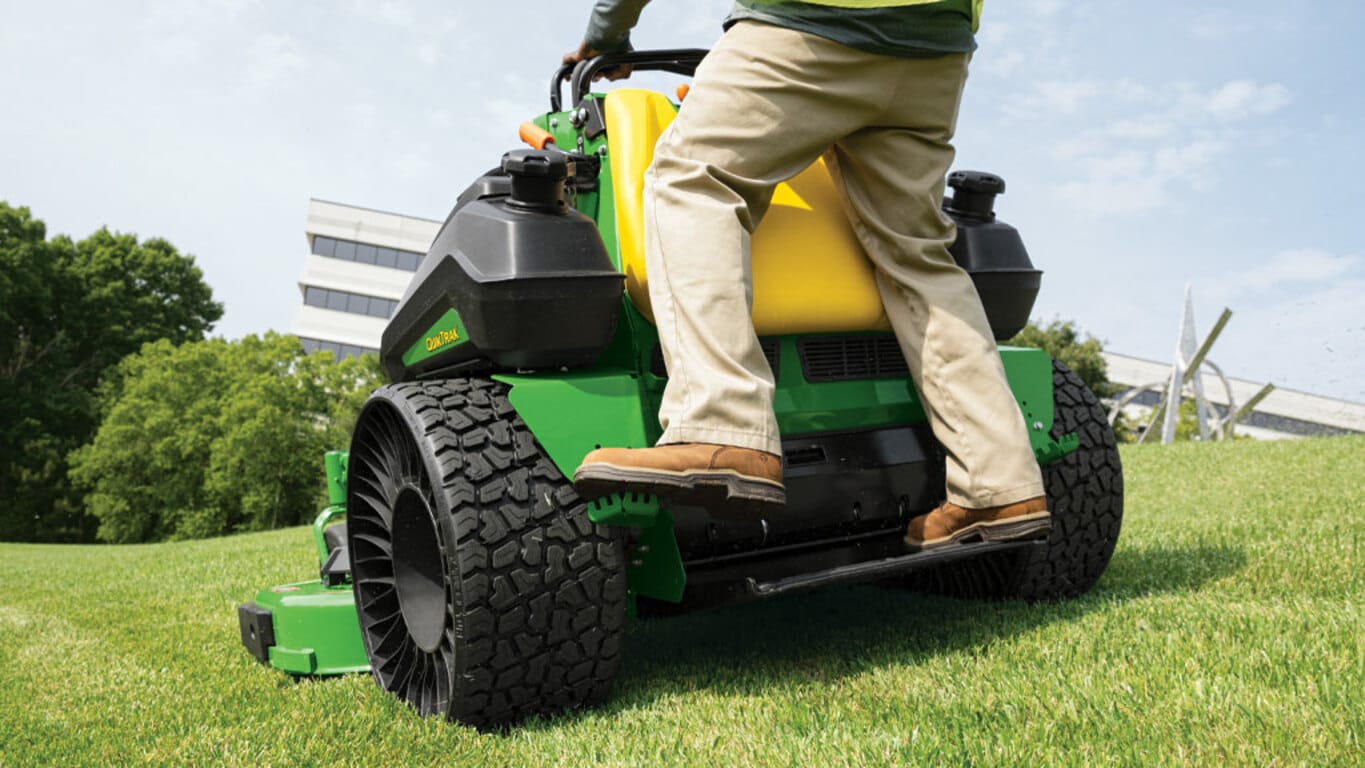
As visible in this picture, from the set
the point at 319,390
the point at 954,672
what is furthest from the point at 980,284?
the point at 319,390

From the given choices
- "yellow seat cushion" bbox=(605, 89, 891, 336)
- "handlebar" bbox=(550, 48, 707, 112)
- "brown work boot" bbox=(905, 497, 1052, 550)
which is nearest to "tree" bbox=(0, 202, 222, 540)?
"handlebar" bbox=(550, 48, 707, 112)

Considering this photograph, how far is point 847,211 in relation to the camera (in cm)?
248

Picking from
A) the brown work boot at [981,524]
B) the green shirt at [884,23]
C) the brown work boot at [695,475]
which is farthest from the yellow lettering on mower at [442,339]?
the brown work boot at [981,524]

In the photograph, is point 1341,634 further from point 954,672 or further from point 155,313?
point 155,313

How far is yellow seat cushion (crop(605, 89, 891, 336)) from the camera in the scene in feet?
7.45

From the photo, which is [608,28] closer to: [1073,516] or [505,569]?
[505,569]

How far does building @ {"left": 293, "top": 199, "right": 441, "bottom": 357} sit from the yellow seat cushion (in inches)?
1871

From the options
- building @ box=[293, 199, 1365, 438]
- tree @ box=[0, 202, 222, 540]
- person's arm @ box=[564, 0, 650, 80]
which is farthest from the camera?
building @ box=[293, 199, 1365, 438]

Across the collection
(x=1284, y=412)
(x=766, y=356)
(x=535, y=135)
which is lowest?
(x=1284, y=412)

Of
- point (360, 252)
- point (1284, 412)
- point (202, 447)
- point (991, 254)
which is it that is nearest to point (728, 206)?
point (991, 254)

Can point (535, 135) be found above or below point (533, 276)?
above

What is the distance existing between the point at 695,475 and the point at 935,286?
2.99ft

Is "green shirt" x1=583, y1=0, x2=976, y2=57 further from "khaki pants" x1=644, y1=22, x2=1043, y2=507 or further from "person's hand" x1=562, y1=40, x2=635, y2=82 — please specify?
"person's hand" x1=562, y1=40, x2=635, y2=82

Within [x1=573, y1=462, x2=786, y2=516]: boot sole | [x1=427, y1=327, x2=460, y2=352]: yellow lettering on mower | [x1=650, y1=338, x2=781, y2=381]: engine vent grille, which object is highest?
[x1=427, y1=327, x2=460, y2=352]: yellow lettering on mower
